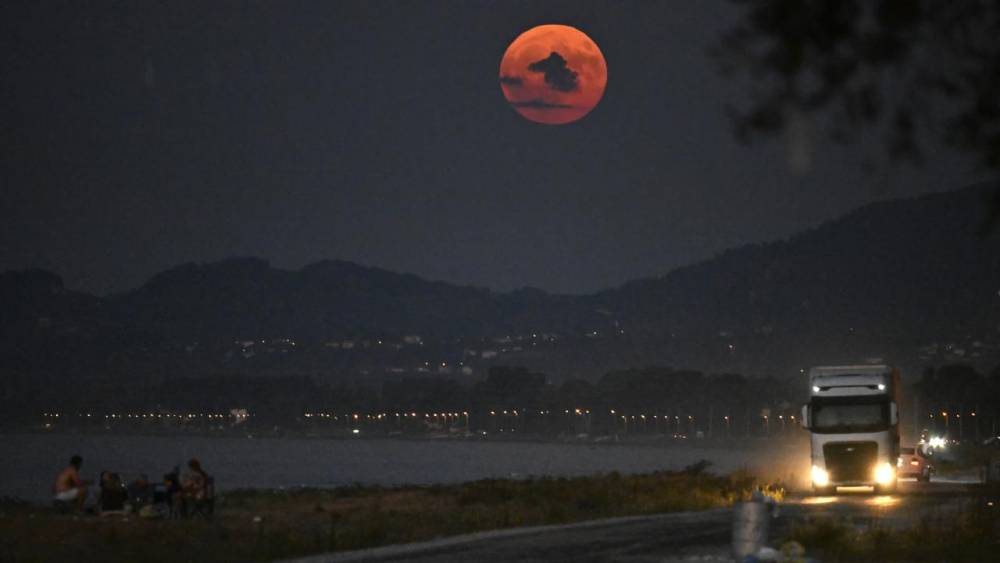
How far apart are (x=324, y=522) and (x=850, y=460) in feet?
53.2

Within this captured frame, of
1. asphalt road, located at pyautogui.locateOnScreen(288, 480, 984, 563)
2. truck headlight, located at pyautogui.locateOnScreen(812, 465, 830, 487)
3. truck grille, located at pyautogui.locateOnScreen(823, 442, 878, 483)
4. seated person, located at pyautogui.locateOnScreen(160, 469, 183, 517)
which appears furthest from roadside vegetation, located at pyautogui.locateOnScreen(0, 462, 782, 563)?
truck grille, located at pyautogui.locateOnScreen(823, 442, 878, 483)

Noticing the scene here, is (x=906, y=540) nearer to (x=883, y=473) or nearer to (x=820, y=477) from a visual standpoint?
(x=883, y=473)

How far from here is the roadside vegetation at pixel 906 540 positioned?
2250 centimetres

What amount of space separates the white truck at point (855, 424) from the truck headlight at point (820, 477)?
0.10ft

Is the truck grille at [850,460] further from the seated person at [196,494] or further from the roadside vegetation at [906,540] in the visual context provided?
the seated person at [196,494]

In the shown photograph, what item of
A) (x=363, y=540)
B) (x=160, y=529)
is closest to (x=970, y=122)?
(x=363, y=540)

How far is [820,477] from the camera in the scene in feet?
140

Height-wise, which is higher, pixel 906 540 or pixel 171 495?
pixel 171 495

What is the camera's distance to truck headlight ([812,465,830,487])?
140 ft

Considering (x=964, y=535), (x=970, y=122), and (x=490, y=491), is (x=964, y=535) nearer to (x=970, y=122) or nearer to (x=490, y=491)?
(x=970, y=122)

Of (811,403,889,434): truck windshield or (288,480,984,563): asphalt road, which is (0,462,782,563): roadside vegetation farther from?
(811,403,889,434): truck windshield

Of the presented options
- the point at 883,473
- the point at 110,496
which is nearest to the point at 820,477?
the point at 883,473

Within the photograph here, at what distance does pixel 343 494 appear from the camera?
60.7 metres

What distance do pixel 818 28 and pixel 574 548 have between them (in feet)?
51.2
